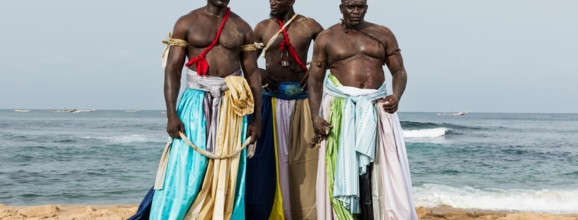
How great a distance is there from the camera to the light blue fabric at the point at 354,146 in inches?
214

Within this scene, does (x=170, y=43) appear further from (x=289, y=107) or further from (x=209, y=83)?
(x=289, y=107)

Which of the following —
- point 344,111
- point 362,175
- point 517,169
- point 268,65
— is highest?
point 268,65

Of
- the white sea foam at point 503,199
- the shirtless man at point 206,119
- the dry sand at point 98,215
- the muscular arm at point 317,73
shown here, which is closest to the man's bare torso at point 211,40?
the shirtless man at point 206,119

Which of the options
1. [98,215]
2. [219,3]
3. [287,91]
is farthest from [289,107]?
[98,215]

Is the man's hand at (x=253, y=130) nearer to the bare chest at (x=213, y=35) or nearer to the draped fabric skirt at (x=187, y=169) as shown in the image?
the draped fabric skirt at (x=187, y=169)

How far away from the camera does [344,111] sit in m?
5.59

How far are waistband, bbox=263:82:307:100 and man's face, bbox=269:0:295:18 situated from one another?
0.68m

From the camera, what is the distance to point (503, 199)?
11312 millimetres

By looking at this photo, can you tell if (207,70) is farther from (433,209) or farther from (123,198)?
(123,198)

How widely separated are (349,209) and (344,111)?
0.80 m

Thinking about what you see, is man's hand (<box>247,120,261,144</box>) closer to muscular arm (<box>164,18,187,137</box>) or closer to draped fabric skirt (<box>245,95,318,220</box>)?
muscular arm (<box>164,18,187,137</box>)

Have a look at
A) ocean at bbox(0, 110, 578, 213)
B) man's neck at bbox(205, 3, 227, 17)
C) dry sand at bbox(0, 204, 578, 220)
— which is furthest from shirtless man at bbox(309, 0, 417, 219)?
ocean at bbox(0, 110, 578, 213)

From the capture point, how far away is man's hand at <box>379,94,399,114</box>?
546cm

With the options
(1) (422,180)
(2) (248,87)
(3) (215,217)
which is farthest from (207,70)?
(1) (422,180)
